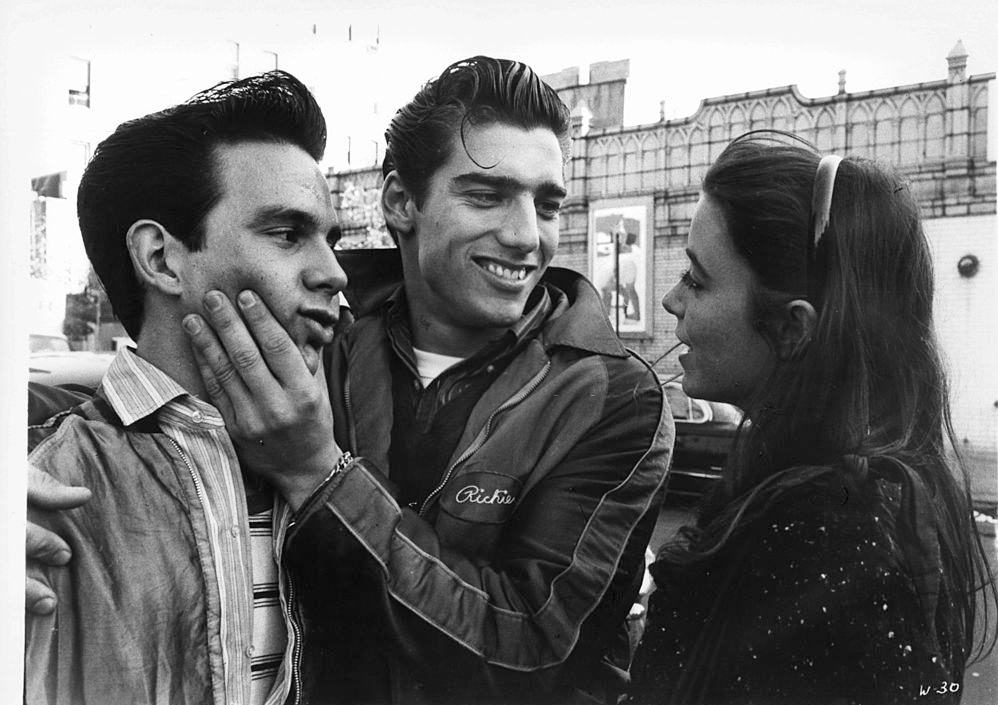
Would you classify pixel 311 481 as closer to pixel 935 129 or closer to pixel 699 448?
pixel 699 448

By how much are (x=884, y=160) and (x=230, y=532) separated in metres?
2.21

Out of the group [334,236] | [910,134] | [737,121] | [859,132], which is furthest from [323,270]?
[910,134]

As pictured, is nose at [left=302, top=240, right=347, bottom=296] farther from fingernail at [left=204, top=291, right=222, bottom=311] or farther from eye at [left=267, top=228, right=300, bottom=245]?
fingernail at [left=204, top=291, right=222, bottom=311]

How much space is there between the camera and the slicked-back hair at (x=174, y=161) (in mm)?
2371

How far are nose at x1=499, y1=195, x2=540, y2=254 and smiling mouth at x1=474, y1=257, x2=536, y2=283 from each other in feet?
0.20

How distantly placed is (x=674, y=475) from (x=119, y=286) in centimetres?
175

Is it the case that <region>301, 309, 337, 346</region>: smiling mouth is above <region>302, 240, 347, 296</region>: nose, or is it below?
below

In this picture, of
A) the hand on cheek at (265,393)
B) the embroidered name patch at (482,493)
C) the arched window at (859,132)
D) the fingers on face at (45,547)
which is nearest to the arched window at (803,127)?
the arched window at (859,132)

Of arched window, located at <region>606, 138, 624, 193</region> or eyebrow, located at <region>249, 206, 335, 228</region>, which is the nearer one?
eyebrow, located at <region>249, 206, 335, 228</region>

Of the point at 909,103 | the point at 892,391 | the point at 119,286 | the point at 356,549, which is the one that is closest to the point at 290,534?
the point at 356,549

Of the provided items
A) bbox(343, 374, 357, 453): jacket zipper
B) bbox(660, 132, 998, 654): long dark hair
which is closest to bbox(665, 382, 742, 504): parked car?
bbox(660, 132, 998, 654): long dark hair

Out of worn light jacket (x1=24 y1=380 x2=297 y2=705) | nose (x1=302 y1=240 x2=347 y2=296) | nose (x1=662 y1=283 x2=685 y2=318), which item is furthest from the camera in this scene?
nose (x1=662 y1=283 x2=685 y2=318)

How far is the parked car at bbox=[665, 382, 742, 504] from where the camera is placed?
244 cm

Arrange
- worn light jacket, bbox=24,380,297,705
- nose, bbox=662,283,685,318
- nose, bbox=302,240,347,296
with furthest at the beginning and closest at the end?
nose, bbox=662,283,685,318 → nose, bbox=302,240,347,296 → worn light jacket, bbox=24,380,297,705
